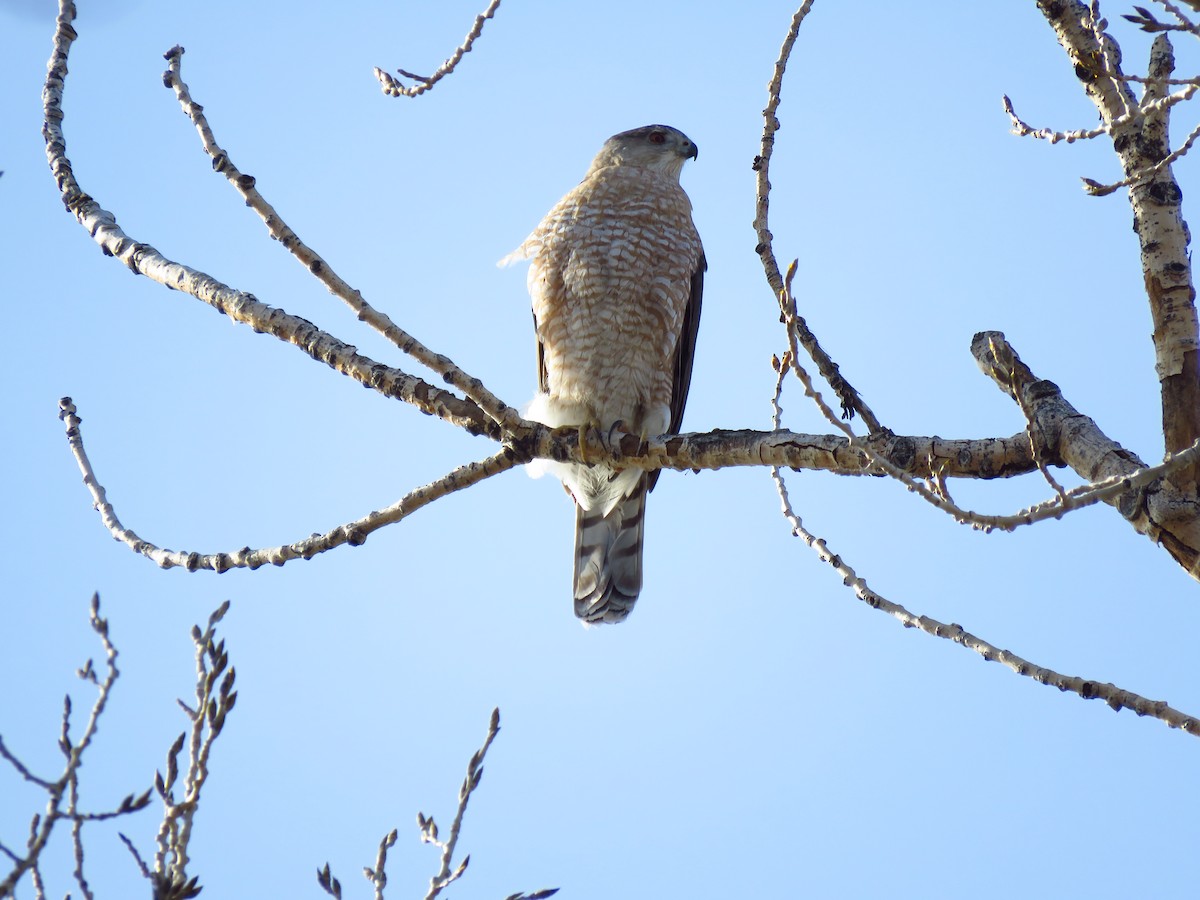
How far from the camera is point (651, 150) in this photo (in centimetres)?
630

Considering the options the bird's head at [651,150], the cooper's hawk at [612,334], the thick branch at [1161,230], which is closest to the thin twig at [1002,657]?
the thick branch at [1161,230]

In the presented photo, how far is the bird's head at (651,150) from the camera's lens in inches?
245

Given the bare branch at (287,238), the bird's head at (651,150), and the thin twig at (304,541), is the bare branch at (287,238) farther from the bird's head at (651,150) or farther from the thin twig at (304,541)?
the bird's head at (651,150)

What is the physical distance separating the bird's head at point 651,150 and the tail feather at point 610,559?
172 cm

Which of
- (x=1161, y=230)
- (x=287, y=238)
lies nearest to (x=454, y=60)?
(x=287, y=238)

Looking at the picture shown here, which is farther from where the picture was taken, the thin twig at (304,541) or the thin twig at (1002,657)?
the thin twig at (304,541)

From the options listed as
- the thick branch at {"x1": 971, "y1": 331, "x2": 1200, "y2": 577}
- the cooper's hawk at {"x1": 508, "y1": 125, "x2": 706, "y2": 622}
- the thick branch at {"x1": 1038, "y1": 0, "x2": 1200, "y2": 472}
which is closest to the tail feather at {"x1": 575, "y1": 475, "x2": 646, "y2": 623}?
the cooper's hawk at {"x1": 508, "y1": 125, "x2": 706, "y2": 622}

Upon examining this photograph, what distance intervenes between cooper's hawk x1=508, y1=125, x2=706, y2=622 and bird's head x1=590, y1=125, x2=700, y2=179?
0.82ft

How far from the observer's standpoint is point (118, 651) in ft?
8.15

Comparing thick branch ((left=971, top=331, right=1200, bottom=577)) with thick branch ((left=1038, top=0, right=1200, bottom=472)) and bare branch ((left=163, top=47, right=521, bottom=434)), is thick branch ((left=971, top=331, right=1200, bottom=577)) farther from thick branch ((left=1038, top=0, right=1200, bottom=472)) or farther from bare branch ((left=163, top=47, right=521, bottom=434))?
bare branch ((left=163, top=47, right=521, bottom=434))

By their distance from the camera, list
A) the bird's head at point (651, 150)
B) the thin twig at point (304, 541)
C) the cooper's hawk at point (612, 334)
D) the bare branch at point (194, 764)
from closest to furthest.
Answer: the bare branch at point (194, 764) < the thin twig at point (304, 541) < the cooper's hawk at point (612, 334) < the bird's head at point (651, 150)

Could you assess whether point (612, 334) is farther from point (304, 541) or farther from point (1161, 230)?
point (1161, 230)

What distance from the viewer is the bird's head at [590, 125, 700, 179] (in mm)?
6211

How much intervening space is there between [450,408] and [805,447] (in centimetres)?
106
